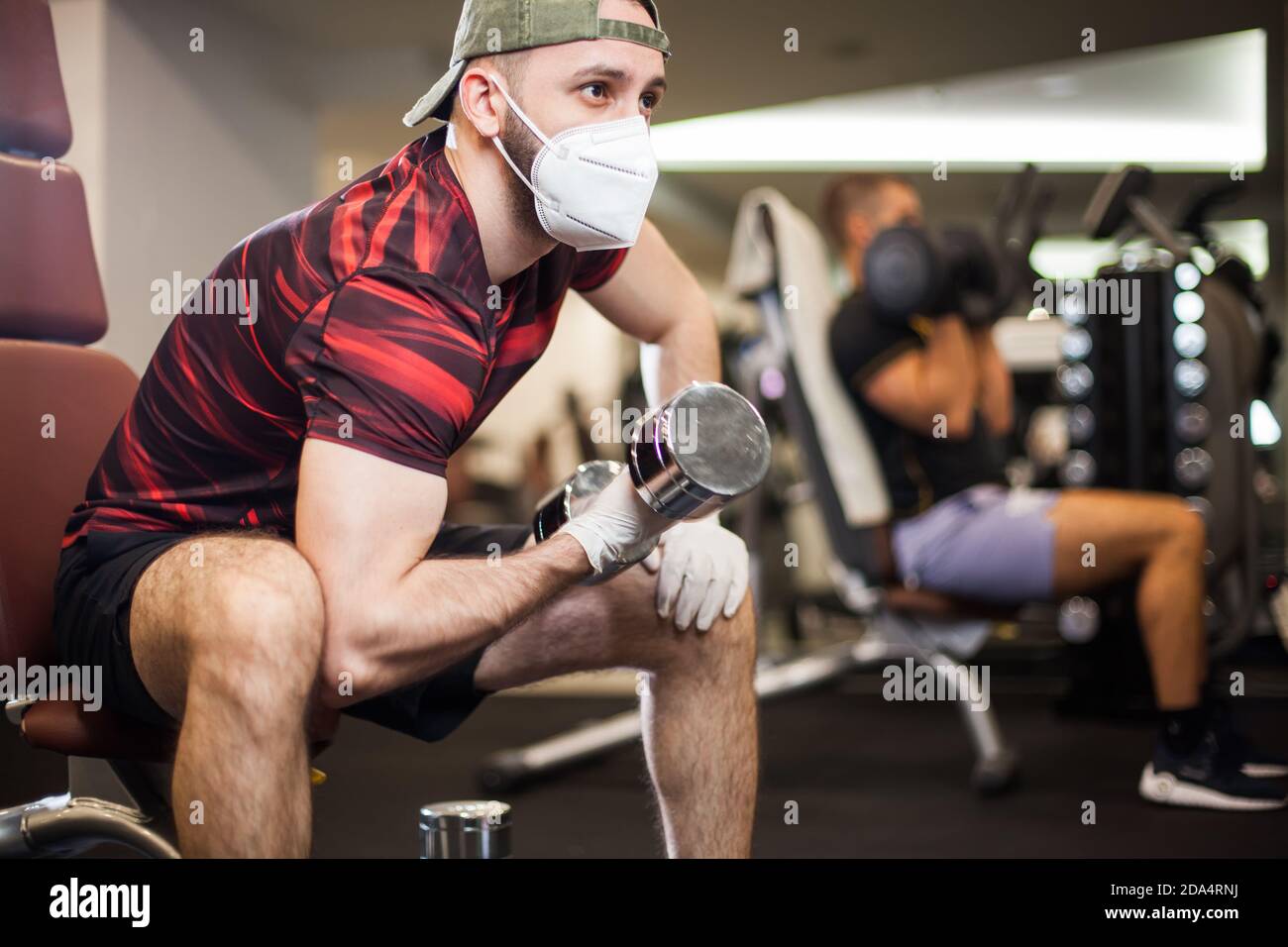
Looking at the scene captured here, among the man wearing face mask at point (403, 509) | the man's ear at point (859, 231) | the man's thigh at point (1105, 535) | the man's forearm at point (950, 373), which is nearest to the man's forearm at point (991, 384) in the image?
the man's forearm at point (950, 373)

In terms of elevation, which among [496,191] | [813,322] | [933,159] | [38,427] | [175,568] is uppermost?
[933,159]

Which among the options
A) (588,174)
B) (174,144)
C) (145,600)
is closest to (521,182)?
(588,174)

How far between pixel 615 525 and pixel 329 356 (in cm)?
29

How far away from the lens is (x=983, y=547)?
2191mm

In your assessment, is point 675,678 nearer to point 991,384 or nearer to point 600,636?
point 600,636

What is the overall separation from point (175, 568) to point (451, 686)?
0.30m

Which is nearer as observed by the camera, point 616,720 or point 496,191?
point 496,191

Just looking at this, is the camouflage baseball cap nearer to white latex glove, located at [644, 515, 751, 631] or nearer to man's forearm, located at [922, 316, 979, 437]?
white latex glove, located at [644, 515, 751, 631]

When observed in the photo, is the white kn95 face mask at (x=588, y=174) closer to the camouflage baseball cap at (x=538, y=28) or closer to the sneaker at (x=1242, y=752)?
the camouflage baseball cap at (x=538, y=28)

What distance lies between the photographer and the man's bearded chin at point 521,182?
3.77 ft

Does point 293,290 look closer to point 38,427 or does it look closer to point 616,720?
point 38,427

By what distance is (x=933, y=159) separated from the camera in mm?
6375

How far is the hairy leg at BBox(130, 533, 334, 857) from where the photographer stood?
924mm
